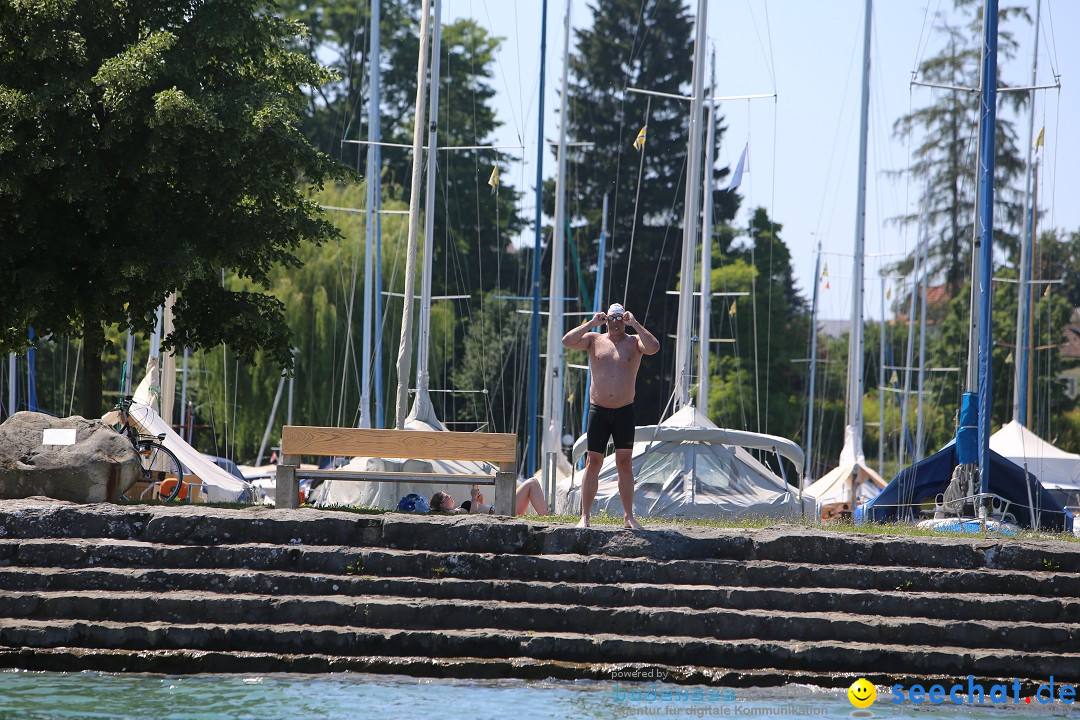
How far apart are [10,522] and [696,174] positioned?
18.4 m

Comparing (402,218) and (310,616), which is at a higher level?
(402,218)

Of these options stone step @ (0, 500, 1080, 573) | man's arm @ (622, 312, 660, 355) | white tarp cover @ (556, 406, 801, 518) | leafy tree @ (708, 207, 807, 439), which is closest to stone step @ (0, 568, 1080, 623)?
stone step @ (0, 500, 1080, 573)

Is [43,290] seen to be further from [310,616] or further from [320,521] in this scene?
[310,616]

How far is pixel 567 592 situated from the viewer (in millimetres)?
10102

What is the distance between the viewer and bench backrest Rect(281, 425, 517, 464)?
38.1 ft

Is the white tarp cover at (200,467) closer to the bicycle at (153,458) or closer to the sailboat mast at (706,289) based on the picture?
the bicycle at (153,458)

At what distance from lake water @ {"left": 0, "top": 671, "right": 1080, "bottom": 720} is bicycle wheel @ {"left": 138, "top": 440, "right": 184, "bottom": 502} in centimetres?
563

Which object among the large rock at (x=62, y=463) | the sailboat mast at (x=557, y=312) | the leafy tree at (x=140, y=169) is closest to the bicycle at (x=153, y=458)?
the leafy tree at (x=140, y=169)

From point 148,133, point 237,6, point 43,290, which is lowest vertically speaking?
point 43,290

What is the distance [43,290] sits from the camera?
1290 cm

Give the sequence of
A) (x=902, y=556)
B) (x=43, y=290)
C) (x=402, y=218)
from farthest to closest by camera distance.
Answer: (x=402, y=218)
(x=43, y=290)
(x=902, y=556)

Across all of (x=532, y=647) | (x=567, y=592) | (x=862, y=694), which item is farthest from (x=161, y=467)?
(x=862, y=694)

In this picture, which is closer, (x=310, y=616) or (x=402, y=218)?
(x=310, y=616)

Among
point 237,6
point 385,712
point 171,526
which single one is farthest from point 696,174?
point 385,712
